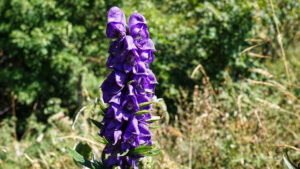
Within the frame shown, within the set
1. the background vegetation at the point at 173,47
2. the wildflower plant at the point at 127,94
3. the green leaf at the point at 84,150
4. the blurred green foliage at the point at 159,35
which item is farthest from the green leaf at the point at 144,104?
the blurred green foliage at the point at 159,35

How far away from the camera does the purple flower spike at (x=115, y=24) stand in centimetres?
129

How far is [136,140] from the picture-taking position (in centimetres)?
133

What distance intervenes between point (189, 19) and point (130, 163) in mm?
4176

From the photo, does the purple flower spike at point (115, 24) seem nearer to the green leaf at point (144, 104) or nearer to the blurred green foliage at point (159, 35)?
the green leaf at point (144, 104)

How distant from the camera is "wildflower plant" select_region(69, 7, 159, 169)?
1294 mm

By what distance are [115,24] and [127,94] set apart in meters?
0.37

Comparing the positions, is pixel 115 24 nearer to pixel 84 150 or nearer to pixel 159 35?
pixel 84 150

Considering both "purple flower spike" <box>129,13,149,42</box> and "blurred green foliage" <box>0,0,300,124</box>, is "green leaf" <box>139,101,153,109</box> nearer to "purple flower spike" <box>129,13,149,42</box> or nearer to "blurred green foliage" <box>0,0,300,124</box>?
"purple flower spike" <box>129,13,149,42</box>

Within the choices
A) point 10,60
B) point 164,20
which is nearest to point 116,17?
point 164,20

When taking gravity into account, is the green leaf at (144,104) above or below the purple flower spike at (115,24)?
below

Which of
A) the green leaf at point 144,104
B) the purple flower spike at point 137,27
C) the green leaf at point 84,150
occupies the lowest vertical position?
the green leaf at point 84,150

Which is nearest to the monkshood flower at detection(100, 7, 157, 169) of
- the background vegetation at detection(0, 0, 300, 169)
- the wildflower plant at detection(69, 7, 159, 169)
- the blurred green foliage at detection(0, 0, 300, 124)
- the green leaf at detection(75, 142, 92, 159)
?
the wildflower plant at detection(69, 7, 159, 169)

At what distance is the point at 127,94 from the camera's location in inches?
51.6

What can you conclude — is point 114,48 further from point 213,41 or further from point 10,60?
point 10,60
